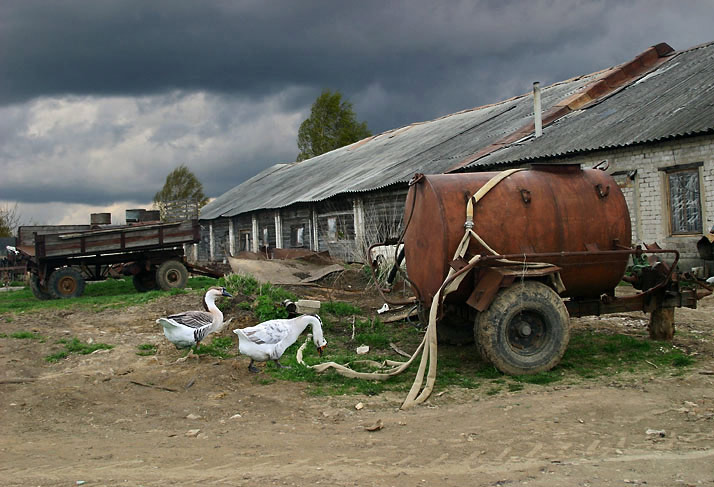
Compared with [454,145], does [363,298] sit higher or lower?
lower

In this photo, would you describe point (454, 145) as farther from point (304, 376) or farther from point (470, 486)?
point (470, 486)

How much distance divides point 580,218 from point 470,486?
432 cm

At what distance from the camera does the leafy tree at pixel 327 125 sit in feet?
162

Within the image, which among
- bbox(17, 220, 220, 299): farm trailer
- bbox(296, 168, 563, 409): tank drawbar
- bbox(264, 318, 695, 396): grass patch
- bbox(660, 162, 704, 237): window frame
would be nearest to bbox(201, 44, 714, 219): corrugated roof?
bbox(660, 162, 704, 237): window frame

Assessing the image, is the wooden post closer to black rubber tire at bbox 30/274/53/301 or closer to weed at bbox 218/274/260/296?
weed at bbox 218/274/260/296

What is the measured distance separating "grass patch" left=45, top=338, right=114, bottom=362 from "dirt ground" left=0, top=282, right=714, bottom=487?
45cm

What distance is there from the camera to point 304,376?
6.91m

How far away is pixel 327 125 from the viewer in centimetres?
4978

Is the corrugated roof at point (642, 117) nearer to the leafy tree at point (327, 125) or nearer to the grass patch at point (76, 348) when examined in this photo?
the grass patch at point (76, 348)

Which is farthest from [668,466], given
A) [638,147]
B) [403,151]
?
[403,151]

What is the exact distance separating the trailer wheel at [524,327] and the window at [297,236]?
1950cm

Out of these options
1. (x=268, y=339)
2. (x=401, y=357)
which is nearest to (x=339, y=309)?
(x=401, y=357)

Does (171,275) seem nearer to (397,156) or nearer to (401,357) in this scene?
(401,357)

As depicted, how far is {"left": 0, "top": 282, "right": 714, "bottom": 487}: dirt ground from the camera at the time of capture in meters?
3.98
